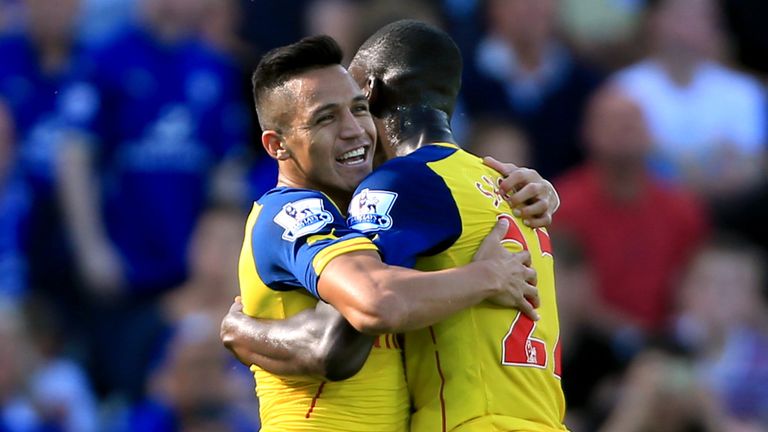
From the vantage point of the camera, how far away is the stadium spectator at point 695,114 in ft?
34.6

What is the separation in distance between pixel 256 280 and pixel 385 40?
1.07 meters

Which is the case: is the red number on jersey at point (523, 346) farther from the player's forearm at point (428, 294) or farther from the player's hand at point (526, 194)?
the player's hand at point (526, 194)

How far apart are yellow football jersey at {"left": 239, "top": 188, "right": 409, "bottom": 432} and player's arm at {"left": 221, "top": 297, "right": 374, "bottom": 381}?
7 centimetres

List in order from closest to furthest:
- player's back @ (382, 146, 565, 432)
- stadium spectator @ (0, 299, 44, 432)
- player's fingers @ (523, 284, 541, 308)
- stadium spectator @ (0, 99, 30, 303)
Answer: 1. player's back @ (382, 146, 565, 432)
2. player's fingers @ (523, 284, 541, 308)
3. stadium spectator @ (0, 299, 44, 432)
4. stadium spectator @ (0, 99, 30, 303)

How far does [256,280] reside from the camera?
5402 mm

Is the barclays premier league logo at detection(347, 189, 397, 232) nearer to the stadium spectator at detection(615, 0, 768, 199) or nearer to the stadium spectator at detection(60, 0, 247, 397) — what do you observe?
the stadium spectator at detection(60, 0, 247, 397)

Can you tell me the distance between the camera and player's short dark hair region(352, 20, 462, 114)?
5621mm

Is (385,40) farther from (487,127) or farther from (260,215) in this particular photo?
(487,127)

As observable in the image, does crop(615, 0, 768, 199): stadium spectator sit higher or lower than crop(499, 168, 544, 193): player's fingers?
lower

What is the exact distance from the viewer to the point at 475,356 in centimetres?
518

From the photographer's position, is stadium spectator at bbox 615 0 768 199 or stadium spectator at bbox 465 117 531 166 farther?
stadium spectator at bbox 615 0 768 199

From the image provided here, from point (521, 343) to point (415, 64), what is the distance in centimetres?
113

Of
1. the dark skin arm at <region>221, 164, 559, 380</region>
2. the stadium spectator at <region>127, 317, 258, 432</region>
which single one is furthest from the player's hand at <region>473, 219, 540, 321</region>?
the stadium spectator at <region>127, 317, 258, 432</region>

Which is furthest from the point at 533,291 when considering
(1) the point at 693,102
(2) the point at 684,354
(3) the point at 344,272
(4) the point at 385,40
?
(1) the point at 693,102
